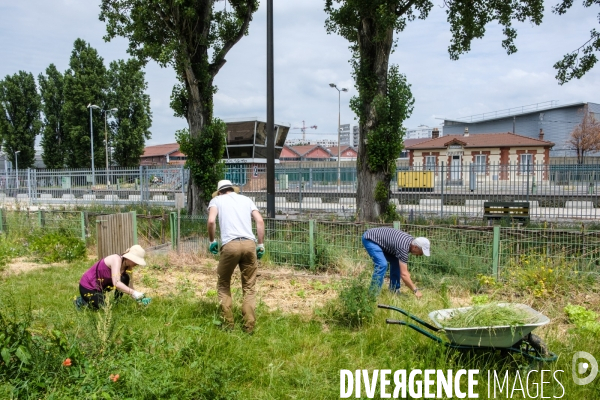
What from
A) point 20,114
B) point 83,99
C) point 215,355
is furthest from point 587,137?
point 20,114

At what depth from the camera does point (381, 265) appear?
266 inches

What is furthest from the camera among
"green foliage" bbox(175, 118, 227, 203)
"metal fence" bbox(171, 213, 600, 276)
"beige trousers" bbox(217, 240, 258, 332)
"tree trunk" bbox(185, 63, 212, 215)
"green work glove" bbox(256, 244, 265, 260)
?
"green foliage" bbox(175, 118, 227, 203)

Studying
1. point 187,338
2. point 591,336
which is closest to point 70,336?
point 187,338

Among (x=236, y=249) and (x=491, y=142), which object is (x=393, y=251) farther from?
(x=491, y=142)

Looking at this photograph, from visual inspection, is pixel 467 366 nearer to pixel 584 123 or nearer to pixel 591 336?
pixel 591 336

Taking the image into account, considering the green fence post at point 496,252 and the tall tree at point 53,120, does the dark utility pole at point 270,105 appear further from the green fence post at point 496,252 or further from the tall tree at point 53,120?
the tall tree at point 53,120

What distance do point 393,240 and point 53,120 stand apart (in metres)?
48.5

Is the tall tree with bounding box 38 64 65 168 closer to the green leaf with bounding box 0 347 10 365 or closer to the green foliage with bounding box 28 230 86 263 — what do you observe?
the green foliage with bounding box 28 230 86 263

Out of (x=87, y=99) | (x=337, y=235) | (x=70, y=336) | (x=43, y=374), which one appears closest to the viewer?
(x=43, y=374)

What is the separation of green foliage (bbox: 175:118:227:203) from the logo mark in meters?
12.0

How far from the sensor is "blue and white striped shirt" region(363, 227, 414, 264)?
656cm

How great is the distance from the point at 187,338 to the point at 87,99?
44.4 m

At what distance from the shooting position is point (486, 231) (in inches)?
311

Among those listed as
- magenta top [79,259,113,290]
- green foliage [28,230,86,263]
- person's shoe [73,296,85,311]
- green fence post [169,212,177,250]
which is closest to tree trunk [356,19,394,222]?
green fence post [169,212,177,250]
